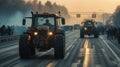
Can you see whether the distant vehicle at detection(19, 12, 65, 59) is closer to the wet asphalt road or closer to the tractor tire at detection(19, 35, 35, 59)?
the tractor tire at detection(19, 35, 35, 59)

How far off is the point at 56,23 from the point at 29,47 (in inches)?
92.3

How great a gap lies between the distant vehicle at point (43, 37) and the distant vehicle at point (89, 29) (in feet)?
140

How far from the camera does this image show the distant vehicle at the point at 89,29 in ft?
240

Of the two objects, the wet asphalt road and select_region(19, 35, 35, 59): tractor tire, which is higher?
select_region(19, 35, 35, 59): tractor tire

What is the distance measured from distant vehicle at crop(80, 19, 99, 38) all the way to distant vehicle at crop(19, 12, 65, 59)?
42686mm

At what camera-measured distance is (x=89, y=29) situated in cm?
7338

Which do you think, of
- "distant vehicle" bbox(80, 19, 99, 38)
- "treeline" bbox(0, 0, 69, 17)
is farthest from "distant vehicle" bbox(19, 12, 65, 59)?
"treeline" bbox(0, 0, 69, 17)

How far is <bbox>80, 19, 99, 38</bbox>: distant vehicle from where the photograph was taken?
73.2 m

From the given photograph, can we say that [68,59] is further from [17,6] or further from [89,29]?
[17,6]

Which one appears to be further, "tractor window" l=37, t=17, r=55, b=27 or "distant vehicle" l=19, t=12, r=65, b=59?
"tractor window" l=37, t=17, r=55, b=27

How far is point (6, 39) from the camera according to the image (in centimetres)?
5662

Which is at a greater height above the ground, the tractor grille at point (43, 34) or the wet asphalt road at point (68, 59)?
the tractor grille at point (43, 34)

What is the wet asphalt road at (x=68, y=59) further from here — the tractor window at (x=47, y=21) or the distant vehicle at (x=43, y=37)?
the tractor window at (x=47, y=21)

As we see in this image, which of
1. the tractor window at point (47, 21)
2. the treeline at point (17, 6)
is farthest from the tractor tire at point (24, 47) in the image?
the treeline at point (17, 6)
